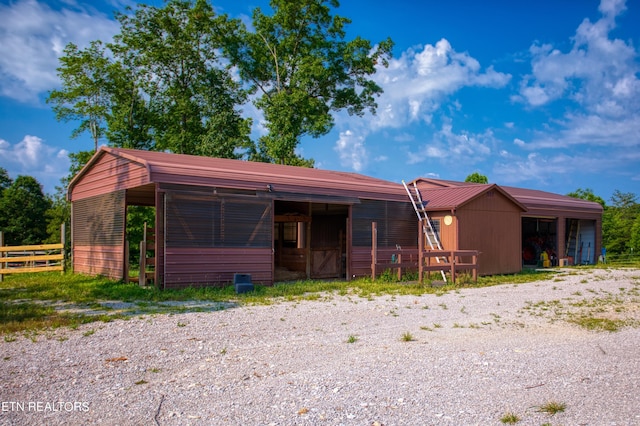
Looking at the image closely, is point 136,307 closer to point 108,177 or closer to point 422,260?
point 108,177

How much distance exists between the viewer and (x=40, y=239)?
114 feet

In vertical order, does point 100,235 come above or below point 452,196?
below

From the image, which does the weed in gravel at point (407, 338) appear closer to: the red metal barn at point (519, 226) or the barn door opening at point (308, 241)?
the barn door opening at point (308, 241)

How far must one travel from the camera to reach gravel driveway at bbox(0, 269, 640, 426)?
520cm

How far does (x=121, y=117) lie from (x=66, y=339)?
27.4 metres

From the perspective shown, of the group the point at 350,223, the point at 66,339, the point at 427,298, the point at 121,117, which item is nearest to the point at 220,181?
the point at 350,223

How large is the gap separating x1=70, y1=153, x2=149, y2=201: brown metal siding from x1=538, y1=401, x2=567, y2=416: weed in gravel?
36.7 ft

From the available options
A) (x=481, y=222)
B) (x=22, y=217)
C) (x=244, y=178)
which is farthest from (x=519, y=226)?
(x=22, y=217)

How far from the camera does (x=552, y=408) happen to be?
17.1 ft

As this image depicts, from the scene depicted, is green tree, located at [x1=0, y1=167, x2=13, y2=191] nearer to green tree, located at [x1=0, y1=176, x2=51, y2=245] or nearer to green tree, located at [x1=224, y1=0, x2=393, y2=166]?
green tree, located at [x1=0, y1=176, x2=51, y2=245]

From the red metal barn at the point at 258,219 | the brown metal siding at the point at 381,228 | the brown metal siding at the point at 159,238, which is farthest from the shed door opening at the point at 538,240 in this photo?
the brown metal siding at the point at 159,238

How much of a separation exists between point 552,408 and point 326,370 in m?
2.56

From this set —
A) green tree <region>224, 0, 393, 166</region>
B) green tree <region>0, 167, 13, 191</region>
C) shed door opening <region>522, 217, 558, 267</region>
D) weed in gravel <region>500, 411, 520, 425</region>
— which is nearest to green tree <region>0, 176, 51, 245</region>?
green tree <region>0, 167, 13, 191</region>

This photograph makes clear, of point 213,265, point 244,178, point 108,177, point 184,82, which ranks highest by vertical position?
point 184,82
